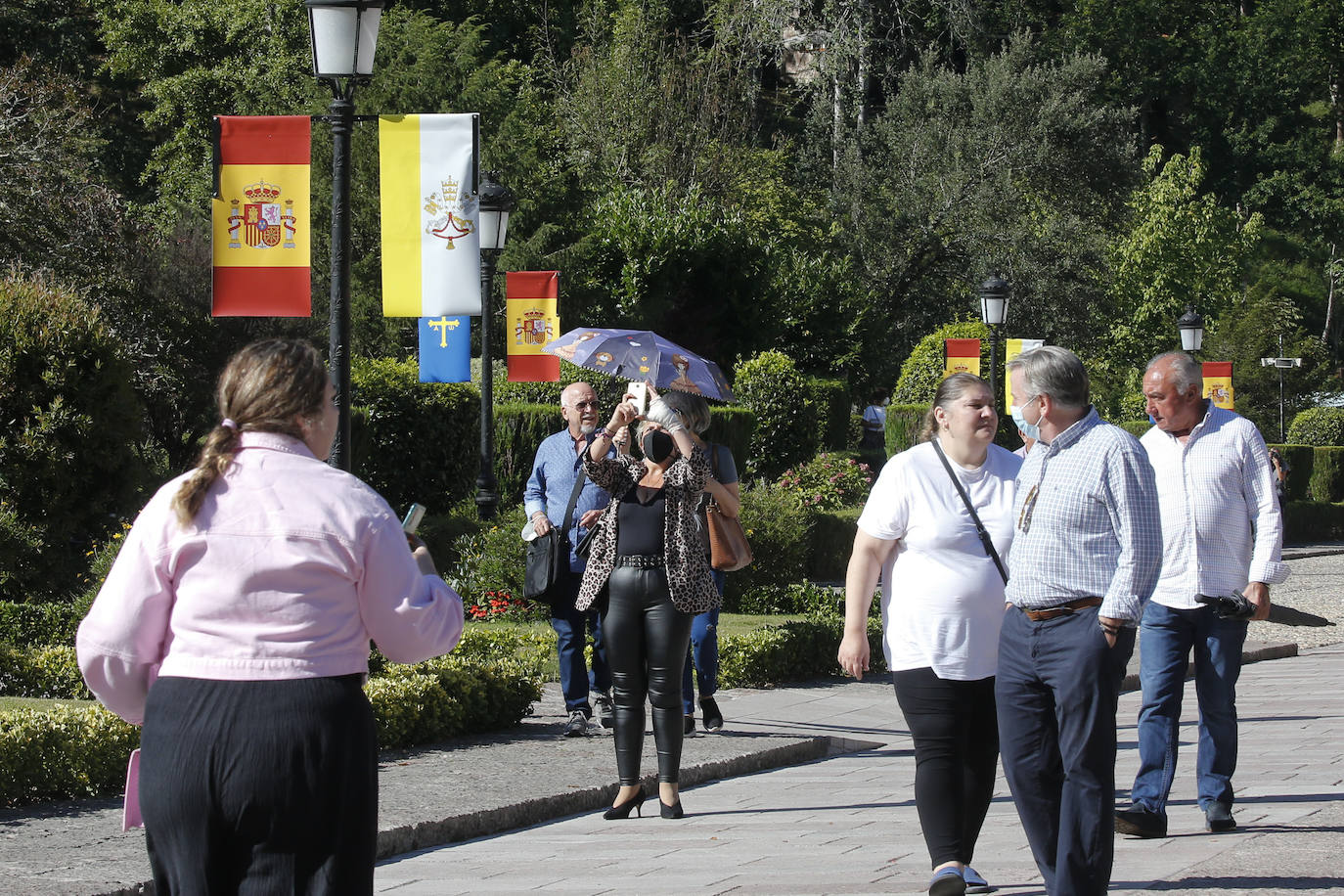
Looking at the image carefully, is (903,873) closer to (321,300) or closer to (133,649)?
(133,649)

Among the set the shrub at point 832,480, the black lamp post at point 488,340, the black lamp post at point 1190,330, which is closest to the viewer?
the black lamp post at point 488,340

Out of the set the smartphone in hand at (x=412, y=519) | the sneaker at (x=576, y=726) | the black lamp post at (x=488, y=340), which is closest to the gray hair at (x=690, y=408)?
the sneaker at (x=576, y=726)

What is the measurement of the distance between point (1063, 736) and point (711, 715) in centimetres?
407

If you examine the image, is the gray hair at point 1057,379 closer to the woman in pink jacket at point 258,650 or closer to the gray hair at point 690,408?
the gray hair at point 690,408

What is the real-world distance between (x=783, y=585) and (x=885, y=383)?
24.5 meters

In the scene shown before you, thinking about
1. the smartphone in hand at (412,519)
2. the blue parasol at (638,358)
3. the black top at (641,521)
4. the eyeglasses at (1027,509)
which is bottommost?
the black top at (641,521)

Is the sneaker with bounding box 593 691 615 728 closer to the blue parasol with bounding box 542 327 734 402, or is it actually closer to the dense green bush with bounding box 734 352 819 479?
the blue parasol with bounding box 542 327 734 402

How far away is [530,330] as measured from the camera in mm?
17141

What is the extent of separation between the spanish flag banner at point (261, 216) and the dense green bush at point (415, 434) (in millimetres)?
9348

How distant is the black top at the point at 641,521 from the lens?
6312mm

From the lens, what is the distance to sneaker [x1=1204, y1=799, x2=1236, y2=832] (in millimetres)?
6227

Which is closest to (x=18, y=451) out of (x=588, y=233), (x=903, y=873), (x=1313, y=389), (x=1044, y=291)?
(x=903, y=873)

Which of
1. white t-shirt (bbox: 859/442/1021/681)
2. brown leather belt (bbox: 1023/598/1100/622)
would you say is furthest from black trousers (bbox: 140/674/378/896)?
brown leather belt (bbox: 1023/598/1100/622)

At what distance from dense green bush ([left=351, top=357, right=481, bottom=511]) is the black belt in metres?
11.4
